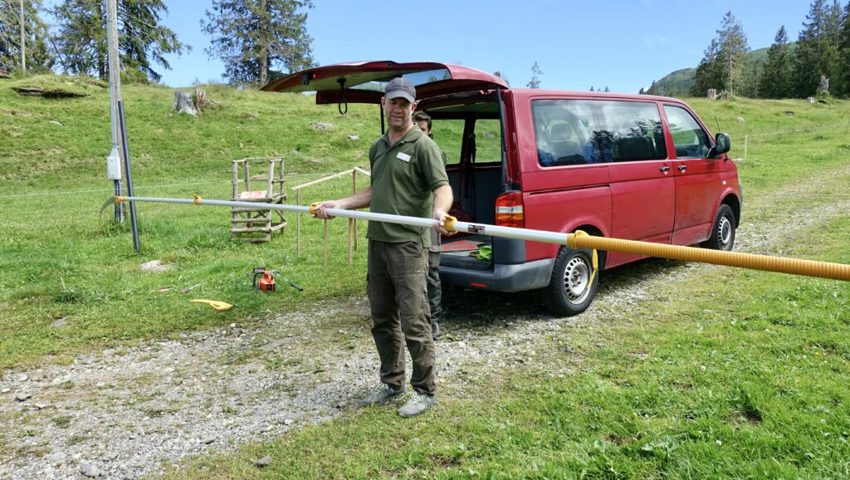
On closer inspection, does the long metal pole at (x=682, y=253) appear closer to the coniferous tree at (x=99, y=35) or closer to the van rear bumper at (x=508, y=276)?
the van rear bumper at (x=508, y=276)

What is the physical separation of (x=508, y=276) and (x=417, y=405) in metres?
1.64

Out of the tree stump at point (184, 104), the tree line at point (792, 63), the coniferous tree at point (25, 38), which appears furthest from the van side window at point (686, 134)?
the tree line at point (792, 63)

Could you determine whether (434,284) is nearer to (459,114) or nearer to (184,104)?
(459,114)

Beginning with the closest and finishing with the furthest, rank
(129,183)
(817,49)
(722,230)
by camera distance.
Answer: (722,230), (129,183), (817,49)

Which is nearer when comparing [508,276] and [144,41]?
[508,276]

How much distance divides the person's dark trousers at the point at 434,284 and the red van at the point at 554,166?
30 cm

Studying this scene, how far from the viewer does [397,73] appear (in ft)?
15.5

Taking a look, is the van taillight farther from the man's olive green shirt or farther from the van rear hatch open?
the man's olive green shirt

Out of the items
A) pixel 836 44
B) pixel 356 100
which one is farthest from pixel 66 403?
pixel 836 44

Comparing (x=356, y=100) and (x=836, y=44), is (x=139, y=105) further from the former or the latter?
(x=836, y=44)

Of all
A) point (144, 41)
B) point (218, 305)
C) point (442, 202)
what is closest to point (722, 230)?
point (442, 202)

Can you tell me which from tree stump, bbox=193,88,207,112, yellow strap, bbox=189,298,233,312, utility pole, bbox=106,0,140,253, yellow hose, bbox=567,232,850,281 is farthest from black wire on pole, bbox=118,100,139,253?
tree stump, bbox=193,88,207,112

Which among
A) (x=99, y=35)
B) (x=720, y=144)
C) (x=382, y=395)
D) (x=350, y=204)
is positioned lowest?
Answer: (x=382, y=395)

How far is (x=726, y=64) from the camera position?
241 ft
